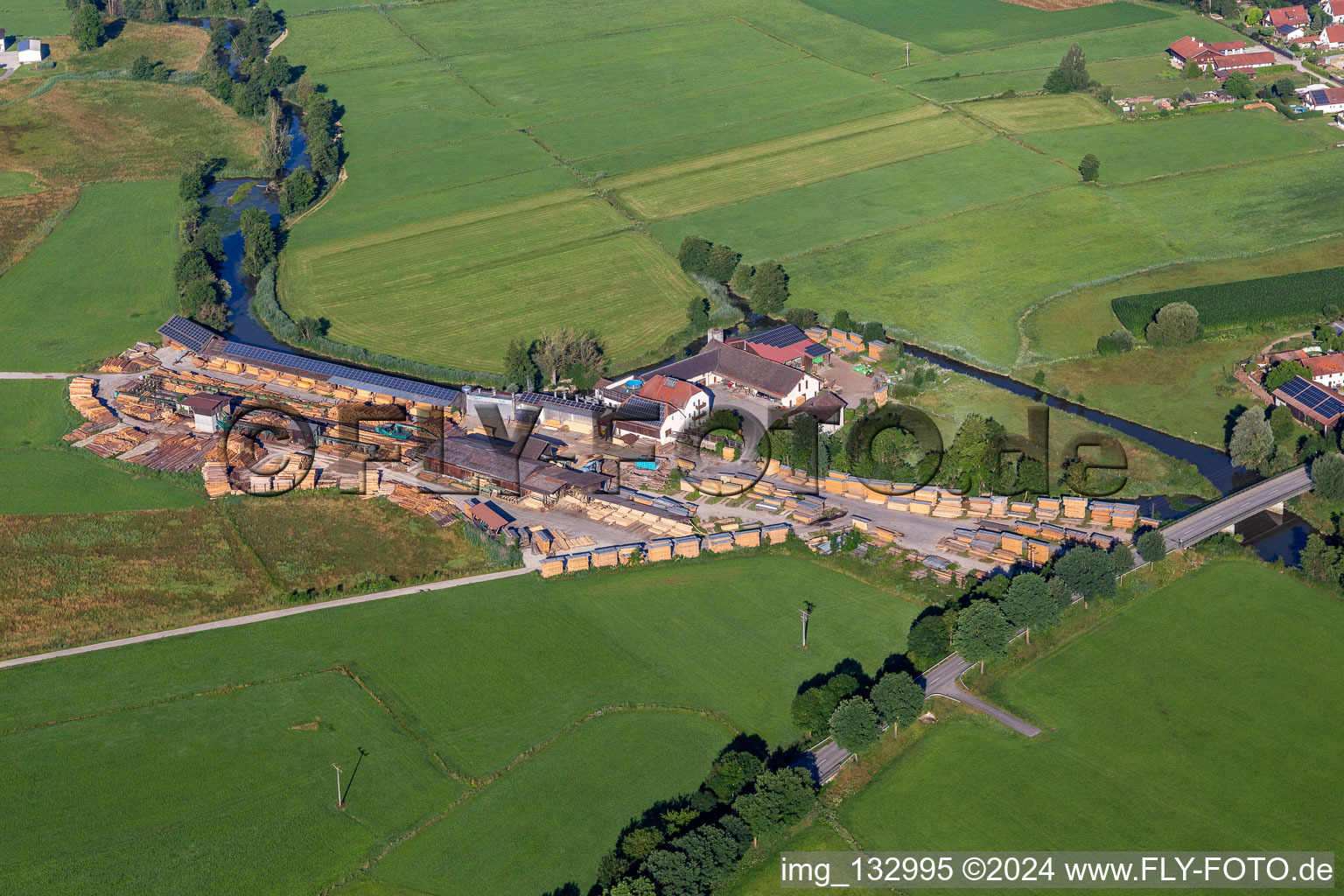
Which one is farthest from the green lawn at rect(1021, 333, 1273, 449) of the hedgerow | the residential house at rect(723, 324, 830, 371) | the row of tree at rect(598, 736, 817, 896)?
the row of tree at rect(598, 736, 817, 896)

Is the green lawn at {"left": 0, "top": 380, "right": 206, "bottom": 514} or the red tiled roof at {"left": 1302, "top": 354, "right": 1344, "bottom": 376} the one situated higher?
the red tiled roof at {"left": 1302, "top": 354, "right": 1344, "bottom": 376}

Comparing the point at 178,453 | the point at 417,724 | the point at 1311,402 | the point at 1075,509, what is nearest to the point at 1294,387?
the point at 1311,402

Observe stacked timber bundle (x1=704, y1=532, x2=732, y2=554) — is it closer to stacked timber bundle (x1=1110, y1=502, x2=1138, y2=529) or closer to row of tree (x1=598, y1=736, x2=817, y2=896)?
row of tree (x1=598, y1=736, x2=817, y2=896)

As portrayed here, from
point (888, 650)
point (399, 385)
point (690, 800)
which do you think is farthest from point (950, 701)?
point (399, 385)

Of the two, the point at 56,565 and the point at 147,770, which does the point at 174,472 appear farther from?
the point at 147,770

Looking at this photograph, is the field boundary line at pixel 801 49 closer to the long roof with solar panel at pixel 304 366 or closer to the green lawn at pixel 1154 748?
the long roof with solar panel at pixel 304 366

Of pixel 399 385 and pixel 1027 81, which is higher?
pixel 1027 81
